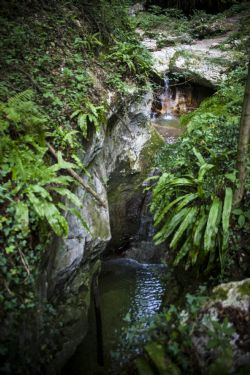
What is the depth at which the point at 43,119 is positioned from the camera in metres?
4.62

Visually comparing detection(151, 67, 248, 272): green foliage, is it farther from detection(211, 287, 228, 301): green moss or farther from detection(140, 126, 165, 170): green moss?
detection(140, 126, 165, 170): green moss

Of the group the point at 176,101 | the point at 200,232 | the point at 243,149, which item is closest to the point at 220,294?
the point at 200,232

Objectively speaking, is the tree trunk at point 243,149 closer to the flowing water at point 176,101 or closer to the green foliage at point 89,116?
the green foliage at point 89,116

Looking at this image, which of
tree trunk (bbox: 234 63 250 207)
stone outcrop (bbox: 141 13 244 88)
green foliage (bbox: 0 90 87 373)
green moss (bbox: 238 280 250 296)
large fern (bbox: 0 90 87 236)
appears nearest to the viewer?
green moss (bbox: 238 280 250 296)

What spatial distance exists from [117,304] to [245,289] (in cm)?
410

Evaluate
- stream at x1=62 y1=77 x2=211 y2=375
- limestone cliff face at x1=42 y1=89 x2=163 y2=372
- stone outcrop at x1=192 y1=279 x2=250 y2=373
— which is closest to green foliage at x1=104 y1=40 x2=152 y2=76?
limestone cliff face at x1=42 y1=89 x2=163 y2=372

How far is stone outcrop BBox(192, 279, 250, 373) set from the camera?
2742 mm

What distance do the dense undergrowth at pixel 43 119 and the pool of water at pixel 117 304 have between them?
1.11m

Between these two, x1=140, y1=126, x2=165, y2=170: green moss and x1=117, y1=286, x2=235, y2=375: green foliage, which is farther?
x1=140, y1=126, x2=165, y2=170: green moss

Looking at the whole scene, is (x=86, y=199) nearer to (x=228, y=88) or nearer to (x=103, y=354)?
(x=103, y=354)

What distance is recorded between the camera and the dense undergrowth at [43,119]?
11.8 ft

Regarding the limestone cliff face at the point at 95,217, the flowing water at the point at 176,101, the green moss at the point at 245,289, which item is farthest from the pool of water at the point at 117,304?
the flowing water at the point at 176,101

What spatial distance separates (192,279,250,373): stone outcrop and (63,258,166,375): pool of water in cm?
175

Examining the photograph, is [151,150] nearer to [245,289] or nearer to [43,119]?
[43,119]
